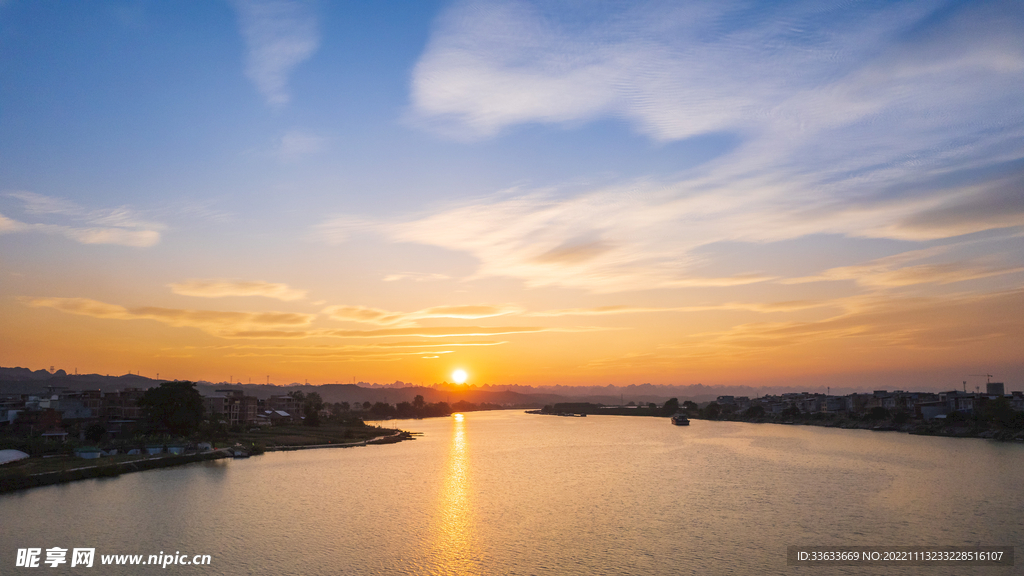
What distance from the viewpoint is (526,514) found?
39.6m

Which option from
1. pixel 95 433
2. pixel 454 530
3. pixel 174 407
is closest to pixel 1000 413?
pixel 454 530

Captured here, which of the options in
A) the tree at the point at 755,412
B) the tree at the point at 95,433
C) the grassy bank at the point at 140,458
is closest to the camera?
the grassy bank at the point at 140,458

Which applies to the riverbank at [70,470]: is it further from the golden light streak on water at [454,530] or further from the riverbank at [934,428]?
the riverbank at [934,428]

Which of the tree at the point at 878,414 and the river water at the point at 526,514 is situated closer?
the river water at the point at 526,514

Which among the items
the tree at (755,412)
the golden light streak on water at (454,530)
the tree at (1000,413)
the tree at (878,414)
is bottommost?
the tree at (755,412)

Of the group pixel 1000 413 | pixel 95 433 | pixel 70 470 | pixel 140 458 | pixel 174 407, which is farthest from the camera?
pixel 1000 413

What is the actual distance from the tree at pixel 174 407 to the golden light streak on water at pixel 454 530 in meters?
35.7

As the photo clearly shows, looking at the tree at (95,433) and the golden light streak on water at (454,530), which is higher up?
the tree at (95,433)

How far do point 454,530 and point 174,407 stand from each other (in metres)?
52.5

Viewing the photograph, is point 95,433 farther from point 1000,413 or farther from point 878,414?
point 878,414

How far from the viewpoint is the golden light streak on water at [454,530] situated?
2845 cm

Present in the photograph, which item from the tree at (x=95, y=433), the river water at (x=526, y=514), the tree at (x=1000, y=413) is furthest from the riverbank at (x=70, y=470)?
the tree at (x=1000, y=413)

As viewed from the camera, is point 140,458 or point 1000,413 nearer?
point 140,458

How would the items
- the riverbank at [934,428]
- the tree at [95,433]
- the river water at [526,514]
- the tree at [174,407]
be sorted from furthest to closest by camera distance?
the riverbank at [934,428]
the tree at [174,407]
the tree at [95,433]
the river water at [526,514]
